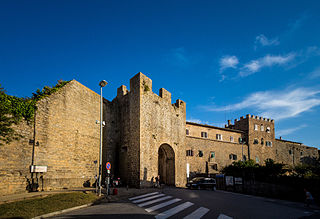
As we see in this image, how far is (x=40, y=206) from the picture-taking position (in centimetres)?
1016

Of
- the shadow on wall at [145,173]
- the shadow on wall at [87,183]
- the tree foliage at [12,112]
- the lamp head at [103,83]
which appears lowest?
the shadow on wall at [87,183]

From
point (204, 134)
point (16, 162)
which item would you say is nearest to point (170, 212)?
point (16, 162)

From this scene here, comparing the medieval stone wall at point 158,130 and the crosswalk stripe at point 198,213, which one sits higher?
the medieval stone wall at point 158,130

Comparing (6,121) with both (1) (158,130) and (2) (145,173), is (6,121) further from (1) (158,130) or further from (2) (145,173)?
(1) (158,130)

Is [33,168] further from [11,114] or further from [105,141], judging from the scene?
[105,141]

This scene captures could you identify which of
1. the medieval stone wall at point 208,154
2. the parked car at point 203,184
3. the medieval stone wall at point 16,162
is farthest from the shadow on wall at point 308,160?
the medieval stone wall at point 16,162

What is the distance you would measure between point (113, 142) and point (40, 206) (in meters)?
14.0

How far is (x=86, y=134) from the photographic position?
67.7 ft

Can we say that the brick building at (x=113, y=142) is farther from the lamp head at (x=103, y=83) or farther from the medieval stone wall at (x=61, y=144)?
the lamp head at (x=103, y=83)

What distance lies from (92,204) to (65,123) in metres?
9.10

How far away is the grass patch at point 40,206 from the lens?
8984 mm

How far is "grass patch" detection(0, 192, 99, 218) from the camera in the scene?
29.5 feet

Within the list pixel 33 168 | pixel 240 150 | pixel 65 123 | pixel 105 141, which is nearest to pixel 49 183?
pixel 33 168

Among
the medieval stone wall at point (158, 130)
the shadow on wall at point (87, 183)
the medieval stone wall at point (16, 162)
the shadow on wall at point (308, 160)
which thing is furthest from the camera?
the shadow on wall at point (308, 160)
